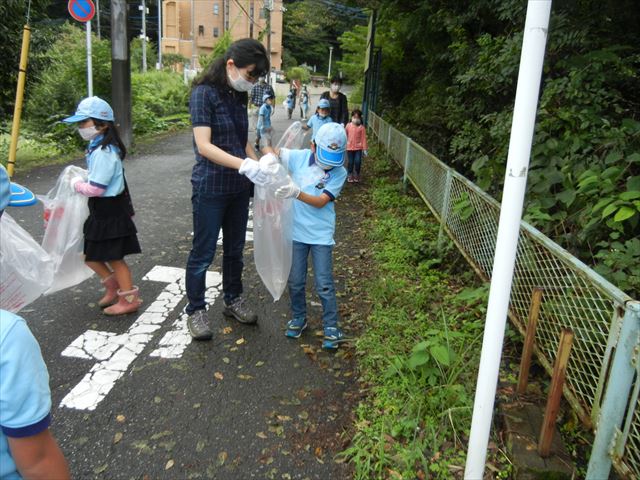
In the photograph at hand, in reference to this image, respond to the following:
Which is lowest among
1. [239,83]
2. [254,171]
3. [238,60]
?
[254,171]

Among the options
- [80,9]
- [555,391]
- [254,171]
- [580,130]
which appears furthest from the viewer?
[80,9]

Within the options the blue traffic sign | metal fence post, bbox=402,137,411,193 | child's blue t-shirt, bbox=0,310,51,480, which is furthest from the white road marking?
the blue traffic sign

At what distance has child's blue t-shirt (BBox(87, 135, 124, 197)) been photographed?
337 cm

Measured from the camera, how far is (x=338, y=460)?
2.50m

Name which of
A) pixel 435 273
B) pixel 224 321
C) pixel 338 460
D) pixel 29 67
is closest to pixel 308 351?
pixel 224 321

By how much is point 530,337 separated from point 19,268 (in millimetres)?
2673

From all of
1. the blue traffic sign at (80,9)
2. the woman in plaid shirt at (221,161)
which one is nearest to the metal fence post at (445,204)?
the woman in plaid shirt at (221,161)

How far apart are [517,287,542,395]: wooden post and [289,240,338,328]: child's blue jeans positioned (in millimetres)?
1320

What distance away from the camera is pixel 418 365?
305 centimetres

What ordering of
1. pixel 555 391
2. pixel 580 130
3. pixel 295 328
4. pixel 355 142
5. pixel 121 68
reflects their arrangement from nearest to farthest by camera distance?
pixel 555 391 < pixel 295 328 < pixel 580 130 < pixel 355 142 < pixel 121 68

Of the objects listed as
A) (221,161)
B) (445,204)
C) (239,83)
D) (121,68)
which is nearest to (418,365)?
(221,161)

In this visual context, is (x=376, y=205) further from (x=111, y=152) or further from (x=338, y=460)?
(x=338, y=460)

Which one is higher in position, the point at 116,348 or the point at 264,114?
the point at 264,114

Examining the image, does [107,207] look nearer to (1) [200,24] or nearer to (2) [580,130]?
(2) [580,130]
